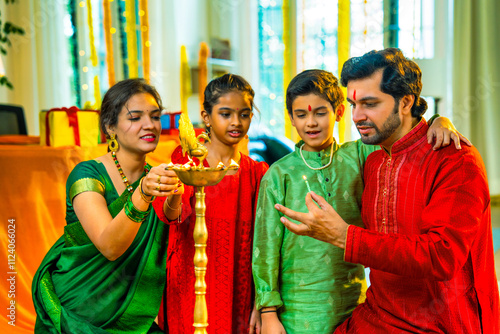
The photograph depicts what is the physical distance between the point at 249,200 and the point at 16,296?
1218 millimetres

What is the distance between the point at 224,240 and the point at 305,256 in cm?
31

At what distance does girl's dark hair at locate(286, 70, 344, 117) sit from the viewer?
1.52 m

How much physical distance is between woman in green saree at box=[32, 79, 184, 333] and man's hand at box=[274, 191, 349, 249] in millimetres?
467

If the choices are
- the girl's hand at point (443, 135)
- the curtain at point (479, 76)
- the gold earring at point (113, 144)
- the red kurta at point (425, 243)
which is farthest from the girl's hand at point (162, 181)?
the curtain at point (479, 76)

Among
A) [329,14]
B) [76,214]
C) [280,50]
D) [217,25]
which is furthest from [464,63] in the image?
[76,214]

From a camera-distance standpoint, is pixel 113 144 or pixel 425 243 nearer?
pixel 425 243

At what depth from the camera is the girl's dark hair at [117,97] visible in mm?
1626

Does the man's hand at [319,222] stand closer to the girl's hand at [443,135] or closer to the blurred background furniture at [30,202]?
the girl's hand at [443,135]

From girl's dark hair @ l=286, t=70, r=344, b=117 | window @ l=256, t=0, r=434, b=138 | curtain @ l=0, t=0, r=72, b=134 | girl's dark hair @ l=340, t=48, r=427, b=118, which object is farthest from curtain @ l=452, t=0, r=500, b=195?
curtain @ l=0, t=0, r=72, b=134

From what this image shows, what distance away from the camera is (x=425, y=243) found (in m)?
1.13

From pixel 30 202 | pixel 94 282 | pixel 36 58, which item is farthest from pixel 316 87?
pixel 36 58

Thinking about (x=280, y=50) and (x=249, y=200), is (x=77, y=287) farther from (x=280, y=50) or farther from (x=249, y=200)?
(x=280, y=50)

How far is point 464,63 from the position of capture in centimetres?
541

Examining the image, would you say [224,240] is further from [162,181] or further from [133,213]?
[162,181]
